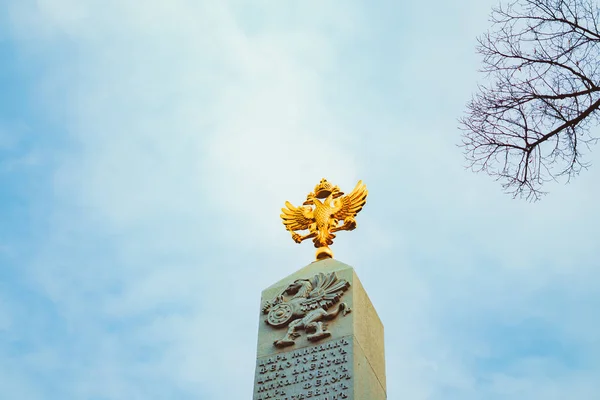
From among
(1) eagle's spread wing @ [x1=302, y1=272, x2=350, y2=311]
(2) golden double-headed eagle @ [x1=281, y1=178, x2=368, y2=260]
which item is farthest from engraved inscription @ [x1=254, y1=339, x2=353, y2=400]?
(2) golden double-headed eagle @ [x1=281, y1=178, x2=368, y2=260]

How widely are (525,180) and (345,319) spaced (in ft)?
18.6

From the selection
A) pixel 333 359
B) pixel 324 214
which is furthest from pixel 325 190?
pixel 333 359

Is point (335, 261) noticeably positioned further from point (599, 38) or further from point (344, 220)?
point (599, 38)

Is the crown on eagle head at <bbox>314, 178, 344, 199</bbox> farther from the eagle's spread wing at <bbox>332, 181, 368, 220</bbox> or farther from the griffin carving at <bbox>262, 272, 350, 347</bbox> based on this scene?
the griffin carving at <bbox>262, 272, 350, 347</bbox>

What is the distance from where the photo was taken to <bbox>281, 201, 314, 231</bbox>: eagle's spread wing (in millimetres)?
17484

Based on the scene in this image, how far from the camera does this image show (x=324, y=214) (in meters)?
17.4

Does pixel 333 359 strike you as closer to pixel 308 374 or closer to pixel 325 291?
pixel 308 374

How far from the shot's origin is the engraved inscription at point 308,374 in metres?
14.0

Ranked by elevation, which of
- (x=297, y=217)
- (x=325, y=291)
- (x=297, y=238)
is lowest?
(x=325, y=291)

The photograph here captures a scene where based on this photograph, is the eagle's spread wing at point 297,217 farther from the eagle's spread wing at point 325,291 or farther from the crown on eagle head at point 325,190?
the eagle's spread wing at point 325,291

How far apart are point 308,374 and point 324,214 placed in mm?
3897

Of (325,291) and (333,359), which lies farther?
(325,291)

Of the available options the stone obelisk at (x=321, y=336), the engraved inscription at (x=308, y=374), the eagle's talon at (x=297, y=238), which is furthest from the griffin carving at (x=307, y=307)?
the eagle's talon at (x=297, y=238)

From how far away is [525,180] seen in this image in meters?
10.1
